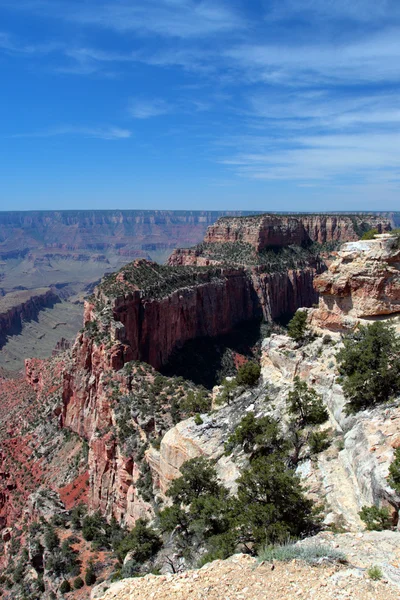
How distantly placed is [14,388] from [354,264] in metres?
76.0

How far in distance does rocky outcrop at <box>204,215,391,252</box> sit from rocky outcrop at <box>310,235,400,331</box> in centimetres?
9203

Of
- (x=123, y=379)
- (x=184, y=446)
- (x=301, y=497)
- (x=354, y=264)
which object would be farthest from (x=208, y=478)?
(x=123, y=379)

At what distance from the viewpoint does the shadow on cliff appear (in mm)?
76875

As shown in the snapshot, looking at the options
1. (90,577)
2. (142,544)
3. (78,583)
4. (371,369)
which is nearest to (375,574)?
(371,369)

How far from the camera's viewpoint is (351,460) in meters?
19.7

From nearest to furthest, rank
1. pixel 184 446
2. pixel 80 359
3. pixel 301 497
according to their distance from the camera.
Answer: pixel 301 497
pixel 184 446
pixel 80 359

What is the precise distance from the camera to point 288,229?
13425 centimetres

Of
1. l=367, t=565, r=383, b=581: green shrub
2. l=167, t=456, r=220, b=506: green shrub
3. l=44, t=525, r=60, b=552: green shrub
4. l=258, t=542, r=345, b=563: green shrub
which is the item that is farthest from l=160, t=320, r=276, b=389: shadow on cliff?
l=367, t=565, r=383, b=581: green shrub

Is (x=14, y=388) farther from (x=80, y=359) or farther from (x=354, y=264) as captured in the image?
(x=354, y=264)

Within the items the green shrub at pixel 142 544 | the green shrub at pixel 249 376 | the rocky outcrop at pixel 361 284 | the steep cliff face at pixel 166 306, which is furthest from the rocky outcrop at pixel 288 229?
the green shrub at pixel 142 544

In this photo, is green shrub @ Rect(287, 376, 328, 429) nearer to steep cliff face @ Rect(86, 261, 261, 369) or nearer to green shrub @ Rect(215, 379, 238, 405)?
green shrub @ Rect(215, 379, 238, 405)

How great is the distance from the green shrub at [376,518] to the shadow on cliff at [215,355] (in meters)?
58.3

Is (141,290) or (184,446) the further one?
(141,290)

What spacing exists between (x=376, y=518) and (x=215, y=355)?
7059 centimetres
